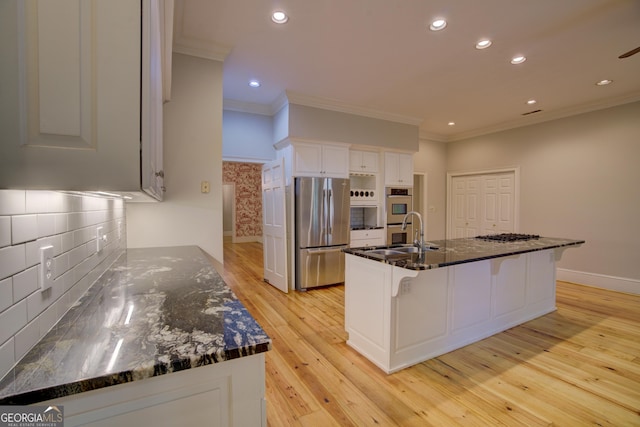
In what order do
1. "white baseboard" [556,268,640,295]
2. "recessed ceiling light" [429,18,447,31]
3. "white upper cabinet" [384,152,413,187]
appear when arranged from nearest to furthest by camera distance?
"recessed ceiling light" [429,18,447,31]
"white baseboard" [556,268,640,295]
"white upper cabinet" [384,152,413,187]

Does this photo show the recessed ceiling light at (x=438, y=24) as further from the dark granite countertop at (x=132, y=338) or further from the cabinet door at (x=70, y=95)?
the dark granite countertop at (x=132, y=338)

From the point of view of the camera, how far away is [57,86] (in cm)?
60

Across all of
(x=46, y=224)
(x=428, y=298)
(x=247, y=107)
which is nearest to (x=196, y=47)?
(x=247, y=107)

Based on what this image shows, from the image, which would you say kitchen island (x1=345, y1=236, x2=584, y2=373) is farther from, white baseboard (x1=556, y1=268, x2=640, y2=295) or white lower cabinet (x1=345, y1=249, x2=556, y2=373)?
white baseboard (x1=556, y1=268, x2=640, y2=295)

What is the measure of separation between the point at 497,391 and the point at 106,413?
222cm

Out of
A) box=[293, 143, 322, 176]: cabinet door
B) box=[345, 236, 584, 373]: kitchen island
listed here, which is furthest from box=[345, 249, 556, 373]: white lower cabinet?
box=[293, 143, 322, 176]: cabinet door

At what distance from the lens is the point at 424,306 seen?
220 centimetres

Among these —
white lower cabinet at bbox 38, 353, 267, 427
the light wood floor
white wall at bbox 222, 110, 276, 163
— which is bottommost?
the light wood floor

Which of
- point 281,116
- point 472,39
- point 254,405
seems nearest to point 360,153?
point 281,116

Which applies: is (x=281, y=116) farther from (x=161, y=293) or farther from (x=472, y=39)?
(x=161, y=293)

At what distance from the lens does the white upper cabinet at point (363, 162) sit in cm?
467

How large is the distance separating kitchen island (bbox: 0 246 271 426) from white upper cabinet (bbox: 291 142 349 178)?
3171 millimetres

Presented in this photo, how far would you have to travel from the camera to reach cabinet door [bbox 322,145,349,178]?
14.0 ft

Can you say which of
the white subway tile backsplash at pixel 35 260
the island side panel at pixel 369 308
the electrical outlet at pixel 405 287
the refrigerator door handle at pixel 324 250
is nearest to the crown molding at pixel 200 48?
the white subway tile backsplash at pixel 35 260
